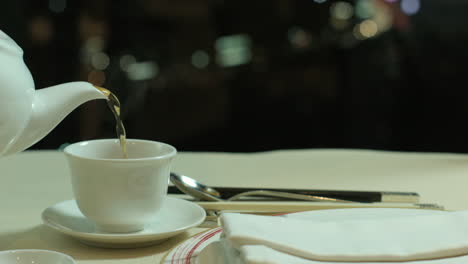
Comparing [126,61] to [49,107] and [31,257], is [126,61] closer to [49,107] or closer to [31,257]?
[49,107]

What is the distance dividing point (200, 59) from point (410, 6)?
0.90 metres

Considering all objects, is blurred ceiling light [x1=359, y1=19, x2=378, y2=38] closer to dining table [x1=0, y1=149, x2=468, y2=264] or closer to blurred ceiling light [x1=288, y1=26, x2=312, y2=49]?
blurred ceiling light [x1=288, y1=26, x2=312, y2=49]

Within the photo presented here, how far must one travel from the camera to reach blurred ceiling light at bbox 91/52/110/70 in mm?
2531

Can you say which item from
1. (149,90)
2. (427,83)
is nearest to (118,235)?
(149,90)

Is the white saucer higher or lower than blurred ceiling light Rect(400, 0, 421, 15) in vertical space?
lower

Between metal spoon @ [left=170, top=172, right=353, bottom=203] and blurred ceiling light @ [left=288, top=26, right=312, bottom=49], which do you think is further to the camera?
blurred ceiling light @ [left=288, top=26, right=312, bottom=49]

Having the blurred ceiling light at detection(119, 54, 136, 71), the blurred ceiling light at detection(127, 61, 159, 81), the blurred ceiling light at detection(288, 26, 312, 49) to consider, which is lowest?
the blurred ceiling light at detection(127, 61, 159, 81)

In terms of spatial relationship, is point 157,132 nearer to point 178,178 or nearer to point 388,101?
point 388,101

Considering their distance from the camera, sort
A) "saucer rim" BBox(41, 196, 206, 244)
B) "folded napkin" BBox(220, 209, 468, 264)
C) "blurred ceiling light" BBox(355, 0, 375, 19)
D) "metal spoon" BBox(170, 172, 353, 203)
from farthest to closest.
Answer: "blurred ceiling light" BBox(355, 0, 375, 19) < "metal spoon" BBox(170, 172, 353, 203) < "saucer rim" BBox(41, 196, 206, 244) < "folded napkin" BBox(220, 209, 468, 264)

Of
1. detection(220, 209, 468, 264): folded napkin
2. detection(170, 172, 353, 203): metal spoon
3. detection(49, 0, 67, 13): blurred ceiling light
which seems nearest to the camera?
detection(220, 209, 468, 264): folded napkin

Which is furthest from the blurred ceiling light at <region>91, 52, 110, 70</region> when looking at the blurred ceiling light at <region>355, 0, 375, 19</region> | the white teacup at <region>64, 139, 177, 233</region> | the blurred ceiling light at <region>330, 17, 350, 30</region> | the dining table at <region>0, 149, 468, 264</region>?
the white teacup at <region>64, 139, 177, 233</region>

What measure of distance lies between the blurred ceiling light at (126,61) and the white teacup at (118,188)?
1949 millimetres

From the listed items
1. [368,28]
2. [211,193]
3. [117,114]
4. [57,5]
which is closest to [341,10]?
[368,28]

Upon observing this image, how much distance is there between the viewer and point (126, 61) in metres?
2.54
